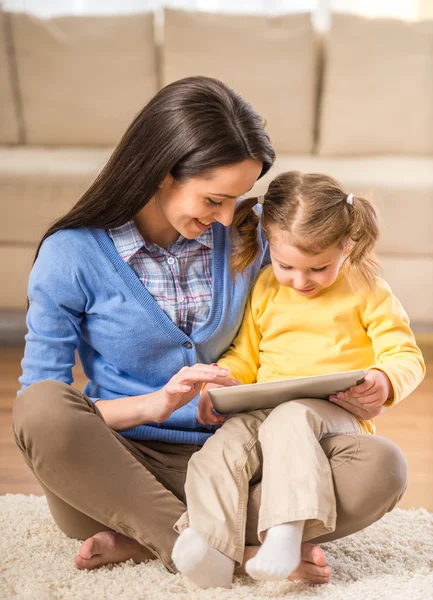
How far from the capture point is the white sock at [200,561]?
1.08 meters

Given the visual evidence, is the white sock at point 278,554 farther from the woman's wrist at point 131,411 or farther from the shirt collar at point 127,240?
the shirt collar at point 127,240

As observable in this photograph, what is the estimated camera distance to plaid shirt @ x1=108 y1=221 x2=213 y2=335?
131 cm

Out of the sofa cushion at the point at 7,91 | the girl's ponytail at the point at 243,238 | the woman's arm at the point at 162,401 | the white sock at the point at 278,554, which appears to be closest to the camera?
the white sock at the point at 278,554

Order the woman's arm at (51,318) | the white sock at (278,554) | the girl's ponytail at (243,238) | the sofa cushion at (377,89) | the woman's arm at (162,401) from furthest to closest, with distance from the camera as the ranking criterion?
the sofa cushion at (377,89) < the girl's ponytail at (243,238) < the woman's arm at (51,318) < the woman's arm at (162,401) < the white sock at (278,554)

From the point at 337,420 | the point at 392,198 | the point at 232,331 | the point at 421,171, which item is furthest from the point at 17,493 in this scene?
the point at 421,171

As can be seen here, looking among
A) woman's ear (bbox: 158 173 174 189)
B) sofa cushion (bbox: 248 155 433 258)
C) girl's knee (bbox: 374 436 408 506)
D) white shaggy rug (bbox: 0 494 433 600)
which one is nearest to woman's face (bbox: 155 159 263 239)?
woman's ear (bbox: 158 173 174 189)

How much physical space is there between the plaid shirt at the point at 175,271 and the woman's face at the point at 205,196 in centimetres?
7

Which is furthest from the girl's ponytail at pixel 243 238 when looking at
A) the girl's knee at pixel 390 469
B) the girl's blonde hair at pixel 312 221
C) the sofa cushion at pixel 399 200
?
the sofa cushion at pixel 399 200

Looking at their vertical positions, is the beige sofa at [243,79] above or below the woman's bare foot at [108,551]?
above

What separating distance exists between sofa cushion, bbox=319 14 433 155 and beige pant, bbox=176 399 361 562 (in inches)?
74.1

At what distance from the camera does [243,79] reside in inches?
116

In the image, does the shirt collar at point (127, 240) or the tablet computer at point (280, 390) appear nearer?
the tablet computer at point (280, 390)

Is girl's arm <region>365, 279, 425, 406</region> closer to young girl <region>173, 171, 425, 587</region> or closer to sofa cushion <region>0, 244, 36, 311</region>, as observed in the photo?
young girl <region>173, 171, 425, 587</region>

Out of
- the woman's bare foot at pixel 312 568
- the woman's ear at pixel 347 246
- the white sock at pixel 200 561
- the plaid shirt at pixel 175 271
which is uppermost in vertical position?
the woman's ear at pixel 347 246
